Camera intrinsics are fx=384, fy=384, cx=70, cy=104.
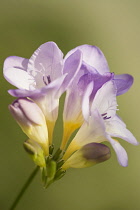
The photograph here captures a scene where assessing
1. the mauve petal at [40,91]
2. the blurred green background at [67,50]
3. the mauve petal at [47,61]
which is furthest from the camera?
the blurred green background at [67,50]

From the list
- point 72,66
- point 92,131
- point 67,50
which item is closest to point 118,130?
point 92,131

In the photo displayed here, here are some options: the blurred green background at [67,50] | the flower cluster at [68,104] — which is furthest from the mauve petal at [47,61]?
the blurred green background at [67,50]

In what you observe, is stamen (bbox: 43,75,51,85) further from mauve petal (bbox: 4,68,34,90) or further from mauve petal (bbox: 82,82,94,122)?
mauve petal (bbox: 82,82,94,122)

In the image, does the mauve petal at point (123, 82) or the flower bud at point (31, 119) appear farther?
the mauve petal at point (123, 82)

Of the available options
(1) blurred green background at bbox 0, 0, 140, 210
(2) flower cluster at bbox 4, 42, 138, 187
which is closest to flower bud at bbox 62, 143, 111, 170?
(2) flower cluster at bbox 4, 42, 138, 187

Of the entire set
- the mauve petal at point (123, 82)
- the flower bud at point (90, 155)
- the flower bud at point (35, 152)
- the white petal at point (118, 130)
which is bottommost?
the flower bud at point (90, 155)

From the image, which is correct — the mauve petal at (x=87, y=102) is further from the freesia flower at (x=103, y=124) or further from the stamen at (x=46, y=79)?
the stamen at (x=46, y=79)
